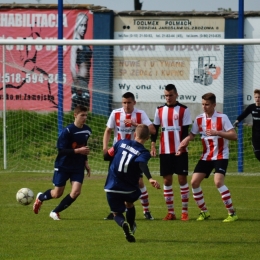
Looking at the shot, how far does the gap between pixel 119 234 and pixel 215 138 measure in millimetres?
2326

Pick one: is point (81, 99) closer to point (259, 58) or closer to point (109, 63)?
point (109, 63)

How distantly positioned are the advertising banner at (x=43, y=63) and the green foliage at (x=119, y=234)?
5634 millimetres

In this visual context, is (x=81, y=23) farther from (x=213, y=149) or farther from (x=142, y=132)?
(x=142, y=132)

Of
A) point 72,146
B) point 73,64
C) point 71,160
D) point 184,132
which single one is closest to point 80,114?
point 72,146

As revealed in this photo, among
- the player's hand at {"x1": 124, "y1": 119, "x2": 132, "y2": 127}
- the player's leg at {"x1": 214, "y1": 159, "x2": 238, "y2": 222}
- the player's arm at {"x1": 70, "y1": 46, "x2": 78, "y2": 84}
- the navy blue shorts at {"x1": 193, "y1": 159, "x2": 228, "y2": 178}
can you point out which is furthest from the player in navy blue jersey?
the player's arm at {"x1": 70, "y1": 46, "x2": 78, "y2": 84}

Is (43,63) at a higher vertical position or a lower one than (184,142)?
higher

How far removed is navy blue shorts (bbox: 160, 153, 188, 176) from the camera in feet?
35.9

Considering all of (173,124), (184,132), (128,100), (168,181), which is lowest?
(168,181)

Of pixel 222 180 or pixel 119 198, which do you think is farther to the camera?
pixel 222 180

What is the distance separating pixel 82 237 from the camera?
30.1 ft

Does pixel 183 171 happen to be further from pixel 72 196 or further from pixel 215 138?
pixel 72 196

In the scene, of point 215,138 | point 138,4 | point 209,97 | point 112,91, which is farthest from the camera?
point 138,4

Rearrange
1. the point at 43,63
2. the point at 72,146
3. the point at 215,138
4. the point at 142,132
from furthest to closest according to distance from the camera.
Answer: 1. the point at 43,63
2. the point at 72,146
3. the point at 215,138
4. the point at 142,132

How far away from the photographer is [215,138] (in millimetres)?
10852
